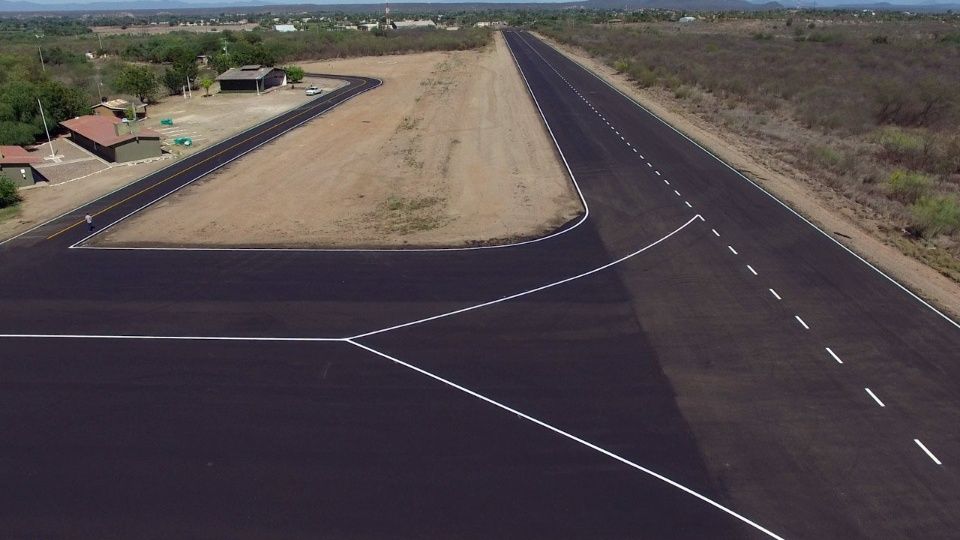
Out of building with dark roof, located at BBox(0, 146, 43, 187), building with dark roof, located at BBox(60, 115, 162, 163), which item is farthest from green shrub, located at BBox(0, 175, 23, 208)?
building with dark roof, located at BBox(60, 115, 162, 163)

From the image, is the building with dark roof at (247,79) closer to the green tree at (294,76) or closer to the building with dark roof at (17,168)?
the green tree at (294,76)

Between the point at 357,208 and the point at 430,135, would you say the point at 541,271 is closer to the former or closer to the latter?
the point at 357,208

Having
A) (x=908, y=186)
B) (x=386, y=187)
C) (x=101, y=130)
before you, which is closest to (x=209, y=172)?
(x=386, y=187)

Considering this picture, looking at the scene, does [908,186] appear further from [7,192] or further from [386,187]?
[7,192]

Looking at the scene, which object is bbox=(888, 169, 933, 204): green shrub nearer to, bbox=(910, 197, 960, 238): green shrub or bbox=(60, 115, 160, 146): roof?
bbox=(910, 197, 960, 238): green shrub

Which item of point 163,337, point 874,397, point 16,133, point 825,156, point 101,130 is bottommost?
point 874,397
